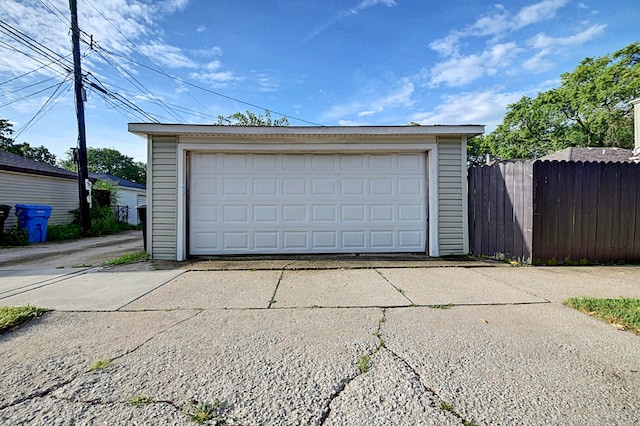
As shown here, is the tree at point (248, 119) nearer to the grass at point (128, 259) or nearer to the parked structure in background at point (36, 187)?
the parked structure in background at point (36, 187)

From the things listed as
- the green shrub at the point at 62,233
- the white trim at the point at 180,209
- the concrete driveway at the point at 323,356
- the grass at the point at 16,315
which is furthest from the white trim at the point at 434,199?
the green shrub at the point at 62,233

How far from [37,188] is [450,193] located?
45.6ft

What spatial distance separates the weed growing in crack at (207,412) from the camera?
150 cm

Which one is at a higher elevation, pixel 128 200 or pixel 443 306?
pixel 128 200

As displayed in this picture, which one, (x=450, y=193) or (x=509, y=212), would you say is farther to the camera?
(x=450, y=193)

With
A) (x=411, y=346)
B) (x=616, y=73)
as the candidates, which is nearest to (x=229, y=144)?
(x=411, y=346)

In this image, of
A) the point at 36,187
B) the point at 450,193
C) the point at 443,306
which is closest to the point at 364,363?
the point at 443,306

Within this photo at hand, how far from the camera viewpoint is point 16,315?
2.81 m

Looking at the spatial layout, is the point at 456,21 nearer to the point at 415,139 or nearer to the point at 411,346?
the point at 415,139

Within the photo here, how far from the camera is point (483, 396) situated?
169 cm

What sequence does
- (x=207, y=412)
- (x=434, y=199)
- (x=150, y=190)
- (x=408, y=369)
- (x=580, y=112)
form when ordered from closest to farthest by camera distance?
1. (x=207, y=412)
2. (x=408, y=369)
3. (x=150, y=190)
4. (x=434, y=199)
5. (x=580, y=112)

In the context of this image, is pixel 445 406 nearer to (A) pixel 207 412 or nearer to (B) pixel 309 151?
(A) pixel 207 412

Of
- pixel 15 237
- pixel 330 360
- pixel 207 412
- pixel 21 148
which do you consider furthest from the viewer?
pixel 21 148

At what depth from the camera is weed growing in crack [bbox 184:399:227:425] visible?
1503 mm
